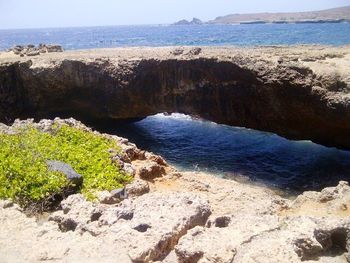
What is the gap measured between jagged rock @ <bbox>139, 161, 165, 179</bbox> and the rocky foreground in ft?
6.31

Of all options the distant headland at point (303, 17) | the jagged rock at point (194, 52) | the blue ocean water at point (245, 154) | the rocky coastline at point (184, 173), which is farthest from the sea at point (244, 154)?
the distant headland at point (303, 17)

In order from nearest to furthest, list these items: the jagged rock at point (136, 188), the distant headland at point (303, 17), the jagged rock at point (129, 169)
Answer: the jagged rock at point (136, 188) → the jagged rock at point (129, 169) → the distant headland at point (303, 17)

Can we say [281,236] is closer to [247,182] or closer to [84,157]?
[84,157]

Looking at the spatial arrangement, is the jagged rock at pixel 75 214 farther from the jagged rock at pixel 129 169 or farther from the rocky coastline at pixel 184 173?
the jagged rock at pixel 129 169

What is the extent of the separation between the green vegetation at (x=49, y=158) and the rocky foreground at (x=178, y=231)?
2.02 feet

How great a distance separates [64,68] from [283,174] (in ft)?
38.0

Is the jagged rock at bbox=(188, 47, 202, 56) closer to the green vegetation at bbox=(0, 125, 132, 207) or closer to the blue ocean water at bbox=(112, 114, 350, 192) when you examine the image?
the blue ocean water at bbox=(112, 114, 350, 192)

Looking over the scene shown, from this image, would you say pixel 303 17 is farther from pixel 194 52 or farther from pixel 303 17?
pixel 194 52

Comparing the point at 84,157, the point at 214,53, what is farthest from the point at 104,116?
the point at 84,157

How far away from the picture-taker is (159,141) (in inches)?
846

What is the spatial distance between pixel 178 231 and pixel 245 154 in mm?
12396

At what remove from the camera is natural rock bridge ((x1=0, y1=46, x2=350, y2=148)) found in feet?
49.4

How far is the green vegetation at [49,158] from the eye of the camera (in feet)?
29.5

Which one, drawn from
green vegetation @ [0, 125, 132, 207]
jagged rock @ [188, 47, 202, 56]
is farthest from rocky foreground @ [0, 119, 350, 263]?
jagged rock @ [188, 47, 202, 56]
